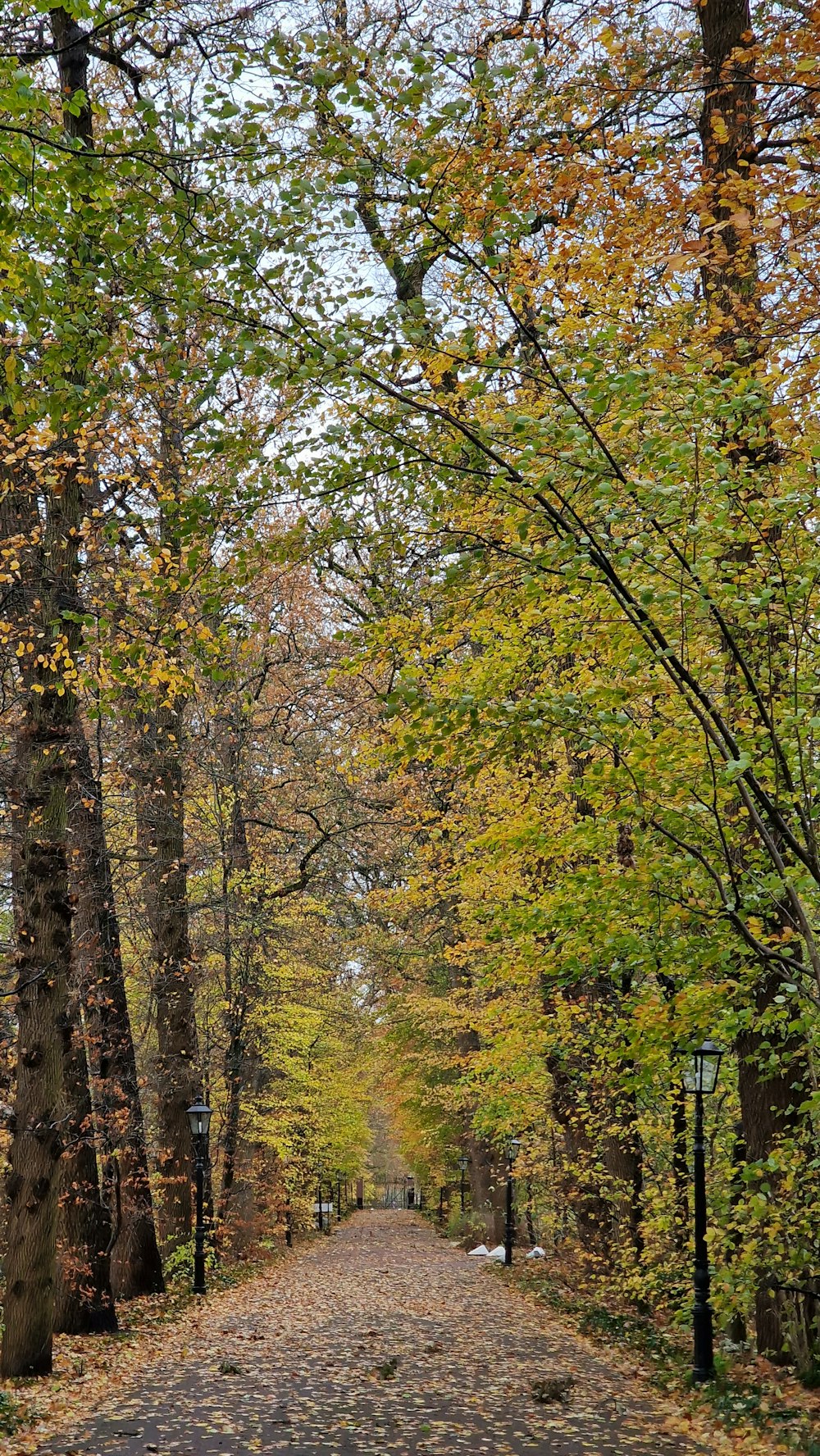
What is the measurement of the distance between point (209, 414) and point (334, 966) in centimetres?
2756

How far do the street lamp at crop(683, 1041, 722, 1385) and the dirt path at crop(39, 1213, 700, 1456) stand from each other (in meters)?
0.68

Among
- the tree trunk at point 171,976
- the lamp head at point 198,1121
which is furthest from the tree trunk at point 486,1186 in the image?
the lamp head at point 198,1121

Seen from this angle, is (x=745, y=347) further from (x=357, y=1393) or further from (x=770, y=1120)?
(x=357, y=1393)

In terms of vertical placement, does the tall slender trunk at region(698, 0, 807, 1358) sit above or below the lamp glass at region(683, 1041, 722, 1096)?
above

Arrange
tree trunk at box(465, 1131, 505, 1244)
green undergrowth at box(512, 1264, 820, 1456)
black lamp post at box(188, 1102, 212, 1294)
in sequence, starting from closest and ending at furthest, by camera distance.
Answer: green undergrowth at box(512, 1264, 820, 1456) < black lamp post at box(188, 1102, 212, 1294) < tree trunk at box(465, 1131, 505, 1244)

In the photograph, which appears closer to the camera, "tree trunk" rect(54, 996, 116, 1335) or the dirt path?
the dirt path

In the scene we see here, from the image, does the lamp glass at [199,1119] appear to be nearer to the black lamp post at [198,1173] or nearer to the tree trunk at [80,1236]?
the black lamp post at [198,1173]

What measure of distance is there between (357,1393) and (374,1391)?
6.3 inches

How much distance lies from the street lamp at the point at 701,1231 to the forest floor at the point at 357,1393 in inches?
20.6

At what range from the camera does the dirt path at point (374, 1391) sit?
26.8 ft

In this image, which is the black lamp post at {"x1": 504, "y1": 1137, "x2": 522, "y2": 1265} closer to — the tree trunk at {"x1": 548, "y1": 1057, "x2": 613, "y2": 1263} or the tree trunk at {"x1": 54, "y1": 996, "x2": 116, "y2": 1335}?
the tree trunk at {"x1": 548, "y1": 1057, "x2": 613, "y2": 1263}

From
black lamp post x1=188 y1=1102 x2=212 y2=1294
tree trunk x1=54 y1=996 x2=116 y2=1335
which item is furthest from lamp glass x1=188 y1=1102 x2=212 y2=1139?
tree trunk x1=54 y1=996 x2=116 y2=1335

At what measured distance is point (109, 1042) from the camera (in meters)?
14.7

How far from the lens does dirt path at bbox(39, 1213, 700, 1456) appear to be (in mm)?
8156
